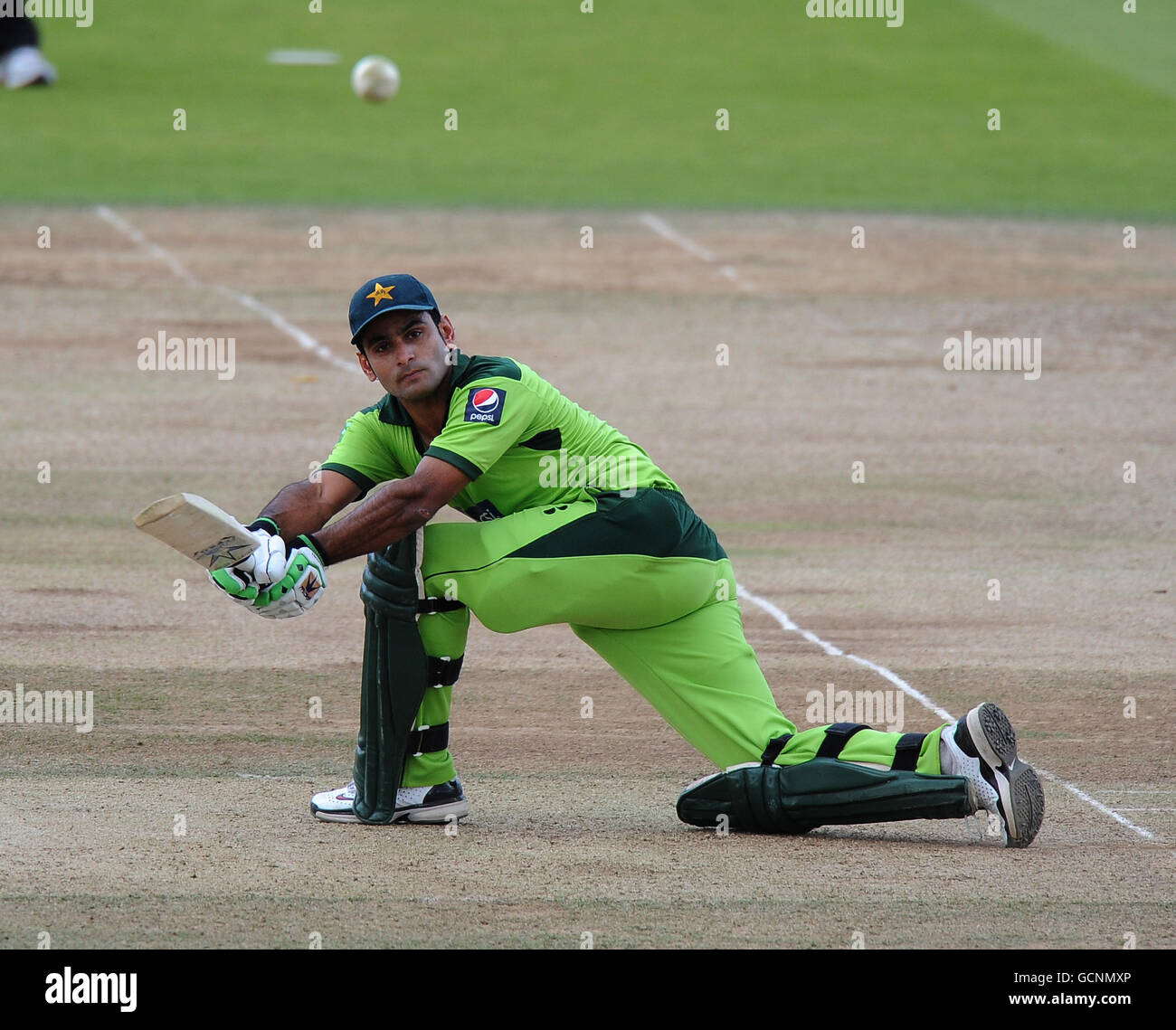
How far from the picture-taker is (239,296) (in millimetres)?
19047

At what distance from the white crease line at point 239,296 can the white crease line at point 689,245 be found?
501cm

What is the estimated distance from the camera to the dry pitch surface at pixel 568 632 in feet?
18.4

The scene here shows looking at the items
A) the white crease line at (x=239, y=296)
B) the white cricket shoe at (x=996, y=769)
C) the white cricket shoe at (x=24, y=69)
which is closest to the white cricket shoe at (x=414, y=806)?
the white cricket shoe at (x=996, y=769)

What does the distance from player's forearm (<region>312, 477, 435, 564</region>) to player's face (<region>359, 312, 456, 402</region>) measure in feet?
1.38

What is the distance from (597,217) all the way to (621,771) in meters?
17.2

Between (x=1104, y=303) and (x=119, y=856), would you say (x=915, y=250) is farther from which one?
(x=119, y=856)

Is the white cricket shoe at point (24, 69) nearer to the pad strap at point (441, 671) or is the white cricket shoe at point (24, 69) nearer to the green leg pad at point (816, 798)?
the pad strap at point (441, 671)

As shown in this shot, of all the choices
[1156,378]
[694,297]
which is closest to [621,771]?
[1156,378]

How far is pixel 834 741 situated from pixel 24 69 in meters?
29.0

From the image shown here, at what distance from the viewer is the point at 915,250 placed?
21.7m
